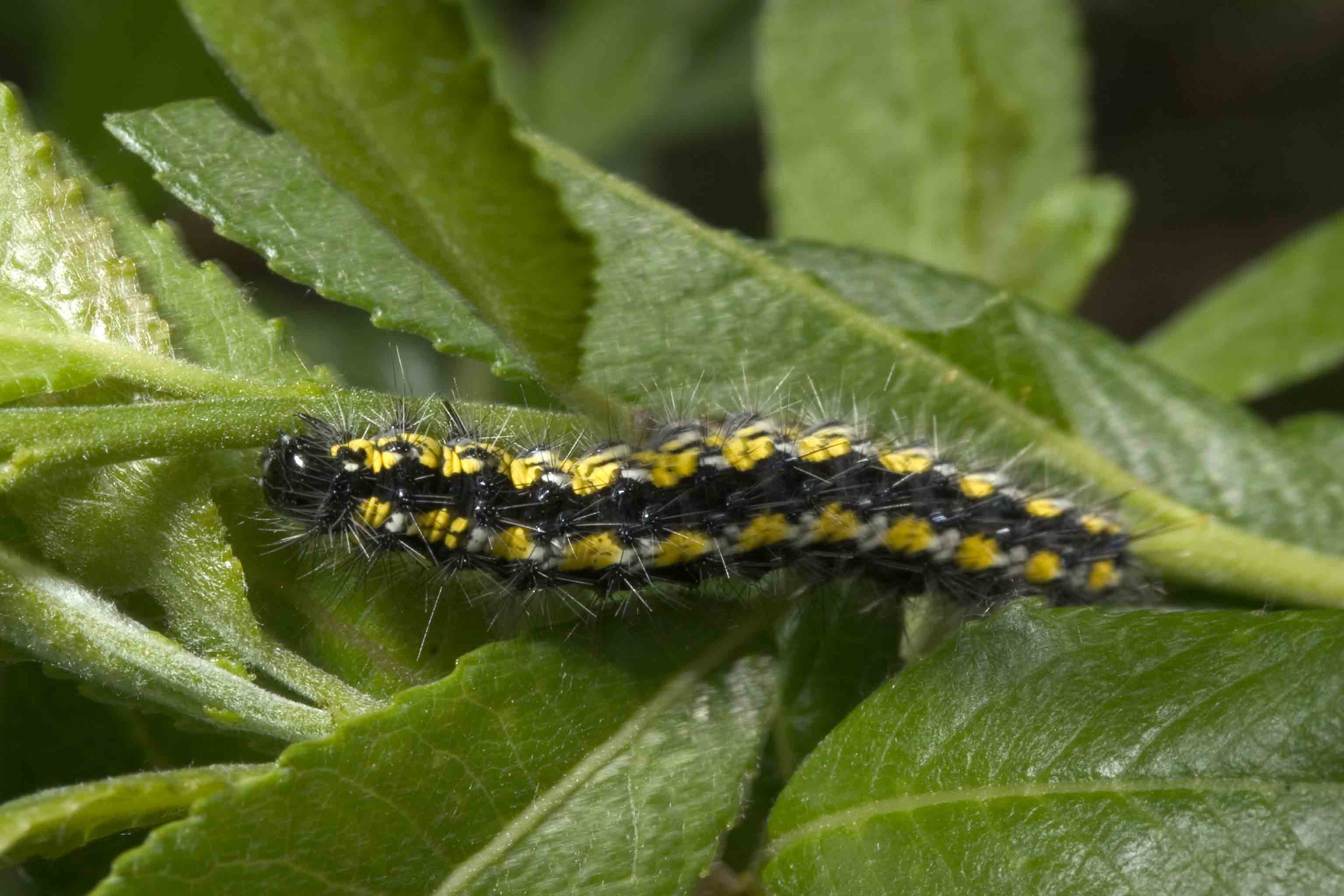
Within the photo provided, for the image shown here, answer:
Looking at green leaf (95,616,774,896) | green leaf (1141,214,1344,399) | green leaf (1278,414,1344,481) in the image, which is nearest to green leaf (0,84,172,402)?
green leaf (95,616,774,896)

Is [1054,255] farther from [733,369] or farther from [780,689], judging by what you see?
[780,689]

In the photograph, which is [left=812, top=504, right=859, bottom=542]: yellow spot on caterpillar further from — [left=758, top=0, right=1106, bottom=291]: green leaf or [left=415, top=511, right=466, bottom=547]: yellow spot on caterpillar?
[left=758, top=0, right=1106, bottom=291]: green leaf

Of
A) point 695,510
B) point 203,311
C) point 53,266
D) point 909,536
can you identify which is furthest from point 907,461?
point 53,266

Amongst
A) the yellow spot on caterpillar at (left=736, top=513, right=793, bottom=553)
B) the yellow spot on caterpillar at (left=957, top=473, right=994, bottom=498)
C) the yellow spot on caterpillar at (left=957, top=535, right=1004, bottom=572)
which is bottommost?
the yellow spot on caterpillar at (left=957, top=535, right=1004, bottom=572)

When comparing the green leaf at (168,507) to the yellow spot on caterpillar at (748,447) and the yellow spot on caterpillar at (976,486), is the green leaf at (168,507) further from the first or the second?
the yellow spot on caterpillar at (976,486)

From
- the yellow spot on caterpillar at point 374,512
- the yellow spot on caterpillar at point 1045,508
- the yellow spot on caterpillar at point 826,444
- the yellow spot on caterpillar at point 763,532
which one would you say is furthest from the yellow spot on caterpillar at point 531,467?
the yellow spot on caterpillar at point 1045,508

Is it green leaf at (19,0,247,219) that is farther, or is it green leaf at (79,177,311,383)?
green leaf at (19,0,247,219)
